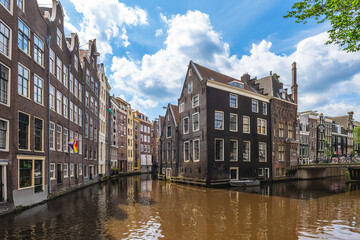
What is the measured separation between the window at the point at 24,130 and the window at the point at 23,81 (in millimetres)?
1572

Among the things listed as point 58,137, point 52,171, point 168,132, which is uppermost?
point 168,132

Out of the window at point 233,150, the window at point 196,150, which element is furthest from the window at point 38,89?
the window at point 233,150

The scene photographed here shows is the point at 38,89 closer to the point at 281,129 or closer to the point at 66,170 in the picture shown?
the point at 66,170

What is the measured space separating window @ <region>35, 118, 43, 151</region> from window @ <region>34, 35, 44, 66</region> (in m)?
4.82

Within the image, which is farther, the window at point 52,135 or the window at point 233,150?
the window at point 233,150

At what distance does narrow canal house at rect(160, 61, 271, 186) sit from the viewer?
31875 millimetres

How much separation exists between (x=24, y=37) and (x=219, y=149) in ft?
82.2

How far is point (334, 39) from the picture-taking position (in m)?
9.88

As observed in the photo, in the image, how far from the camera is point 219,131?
107ft

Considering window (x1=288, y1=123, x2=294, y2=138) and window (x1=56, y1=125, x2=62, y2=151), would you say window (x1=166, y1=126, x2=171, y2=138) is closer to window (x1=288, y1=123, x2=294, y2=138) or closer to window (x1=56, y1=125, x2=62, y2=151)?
window (x1=288, y1=123, x2=294, y2=138)

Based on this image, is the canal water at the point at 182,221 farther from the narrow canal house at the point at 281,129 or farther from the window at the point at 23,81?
the narrow canal house at the point at 281,129

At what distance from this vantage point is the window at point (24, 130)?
15959 mm

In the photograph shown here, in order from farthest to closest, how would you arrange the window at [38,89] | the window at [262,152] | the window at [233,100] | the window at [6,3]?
the window at [262,152], the window at [233,100], the window at [38,89], the window at [6,3]

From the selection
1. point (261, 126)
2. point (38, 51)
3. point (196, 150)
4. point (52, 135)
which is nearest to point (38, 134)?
point (52, 135)
